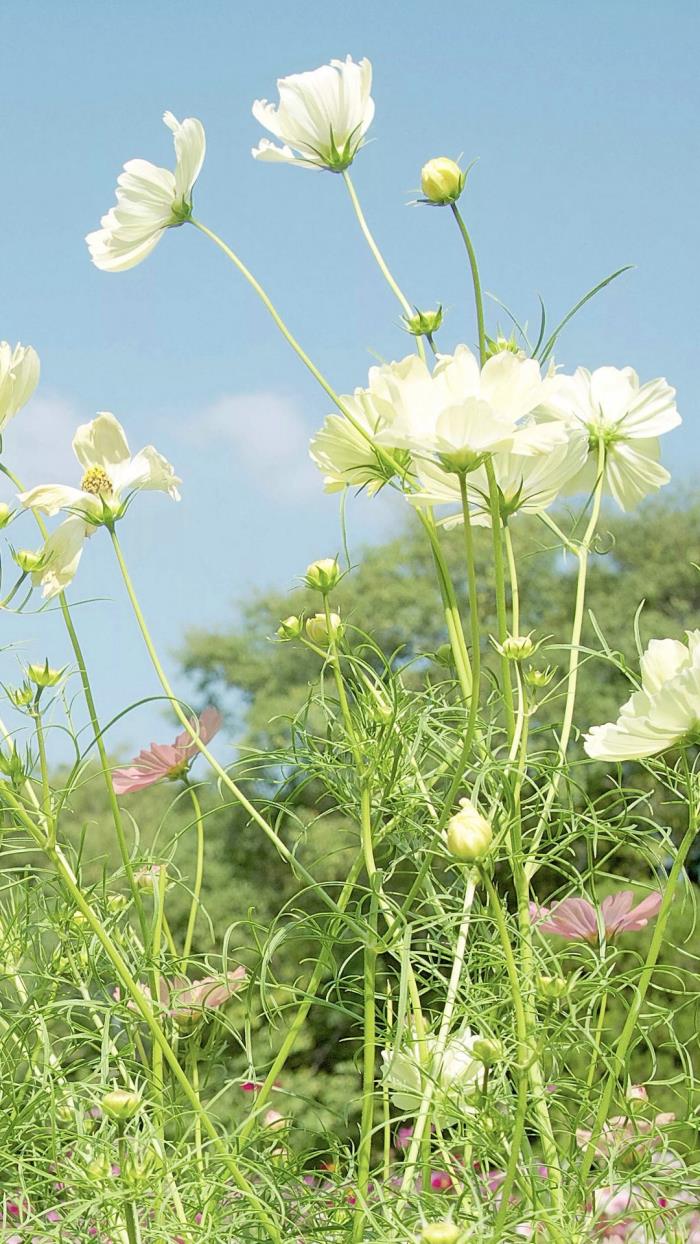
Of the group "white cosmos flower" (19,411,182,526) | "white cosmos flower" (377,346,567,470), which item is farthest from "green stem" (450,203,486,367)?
"white cosmos flower" (19,411,182,526)

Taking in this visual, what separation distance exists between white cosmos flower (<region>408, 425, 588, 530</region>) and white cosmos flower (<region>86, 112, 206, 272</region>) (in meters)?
0.31

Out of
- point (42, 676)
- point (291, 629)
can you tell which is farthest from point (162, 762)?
point (291, 629)

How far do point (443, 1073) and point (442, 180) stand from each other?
0.61 m

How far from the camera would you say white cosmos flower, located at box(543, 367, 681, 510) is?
1.01 metres

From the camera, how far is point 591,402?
1024 mm

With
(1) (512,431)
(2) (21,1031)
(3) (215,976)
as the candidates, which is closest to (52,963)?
(2) (21,1031)

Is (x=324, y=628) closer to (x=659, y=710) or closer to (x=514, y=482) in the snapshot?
(x=514, y=482)

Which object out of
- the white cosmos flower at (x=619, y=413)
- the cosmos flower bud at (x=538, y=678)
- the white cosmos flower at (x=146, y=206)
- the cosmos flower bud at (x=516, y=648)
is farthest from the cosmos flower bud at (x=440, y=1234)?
the white cosmos flower at (x=146, y=206)

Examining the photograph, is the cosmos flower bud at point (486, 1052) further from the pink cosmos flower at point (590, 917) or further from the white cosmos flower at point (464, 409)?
the white cosmos flower at point (464, 409)

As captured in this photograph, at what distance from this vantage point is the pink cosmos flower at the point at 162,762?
4.05 ft

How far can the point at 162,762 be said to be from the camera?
1265 mm

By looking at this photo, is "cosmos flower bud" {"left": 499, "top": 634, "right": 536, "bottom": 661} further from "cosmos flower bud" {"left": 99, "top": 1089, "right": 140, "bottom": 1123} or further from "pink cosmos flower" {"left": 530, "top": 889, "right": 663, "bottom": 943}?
"cosmos flower bud" {"left": 99, "top": 1089, "right": 140, "bottom": 1123}

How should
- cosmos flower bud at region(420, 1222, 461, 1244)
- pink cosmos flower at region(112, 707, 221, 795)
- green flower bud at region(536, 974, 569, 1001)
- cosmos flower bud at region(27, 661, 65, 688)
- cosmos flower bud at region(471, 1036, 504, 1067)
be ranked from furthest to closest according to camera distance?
pink cosmos flower at region(112, 707, 221, 795), cosmos flower bud at region(27, 661, 65, 688), green flower bud at region(536, 974, 569, 1001), cosmos flower bud at region(471, 1036, 504, 1067), cosmos flower bud at region(420, 1222, 461, 1244)

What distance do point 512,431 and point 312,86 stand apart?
0.38 metres
